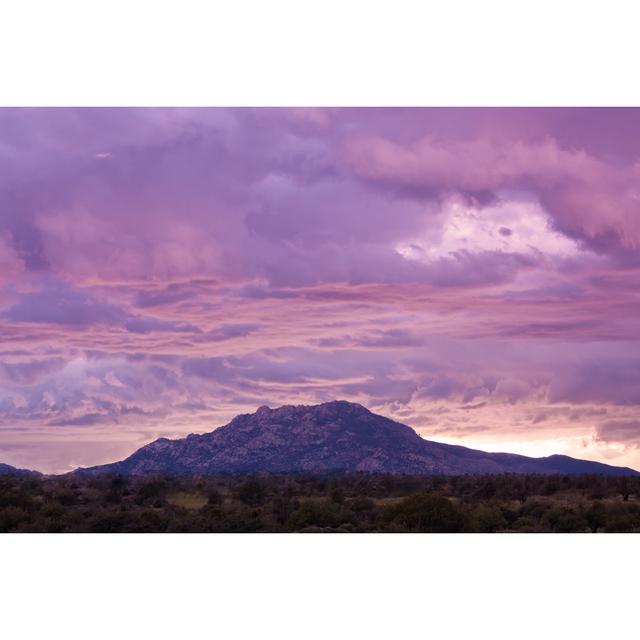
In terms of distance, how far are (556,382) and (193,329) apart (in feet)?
25.2

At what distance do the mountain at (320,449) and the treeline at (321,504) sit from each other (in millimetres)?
253

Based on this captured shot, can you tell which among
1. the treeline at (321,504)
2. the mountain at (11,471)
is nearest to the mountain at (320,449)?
the treeline at (321,504)

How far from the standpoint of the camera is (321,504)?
22.8 meters

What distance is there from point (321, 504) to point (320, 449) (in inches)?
105

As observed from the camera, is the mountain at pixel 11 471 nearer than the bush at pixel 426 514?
No

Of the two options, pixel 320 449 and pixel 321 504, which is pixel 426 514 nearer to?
pixel 321 504

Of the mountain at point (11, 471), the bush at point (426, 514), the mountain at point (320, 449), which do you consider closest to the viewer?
the bush at point (426, 514)

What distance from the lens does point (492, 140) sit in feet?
77.5

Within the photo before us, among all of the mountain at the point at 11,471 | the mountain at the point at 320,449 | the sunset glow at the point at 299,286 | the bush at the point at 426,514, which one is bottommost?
the bush at the point at 426,514

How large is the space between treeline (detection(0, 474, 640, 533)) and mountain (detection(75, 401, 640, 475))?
0.25 metres

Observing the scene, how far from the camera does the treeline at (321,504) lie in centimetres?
2238

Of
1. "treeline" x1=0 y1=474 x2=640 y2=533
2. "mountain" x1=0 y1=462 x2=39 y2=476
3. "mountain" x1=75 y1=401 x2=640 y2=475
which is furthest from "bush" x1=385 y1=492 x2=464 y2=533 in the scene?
"mountain" x1=0 y1=462 x2=39 y2=476

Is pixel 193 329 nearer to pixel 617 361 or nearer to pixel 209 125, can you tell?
pixel 209 125

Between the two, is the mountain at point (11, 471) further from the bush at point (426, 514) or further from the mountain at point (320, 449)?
the bush at point (426, 514)
